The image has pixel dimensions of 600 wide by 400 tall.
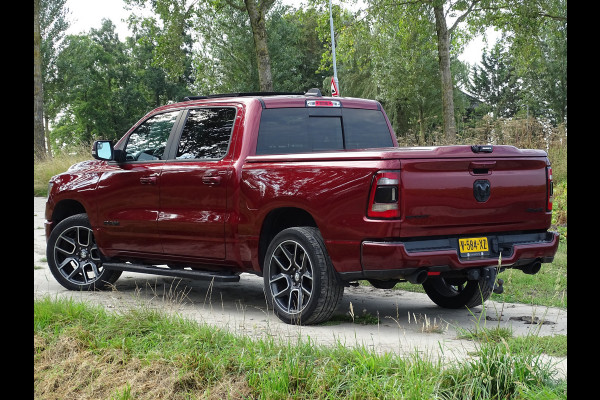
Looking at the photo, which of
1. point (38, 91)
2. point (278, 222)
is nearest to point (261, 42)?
point (38, 91)

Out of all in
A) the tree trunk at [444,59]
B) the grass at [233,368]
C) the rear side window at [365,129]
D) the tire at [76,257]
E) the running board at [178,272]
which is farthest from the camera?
the tree trunk at [444,59]

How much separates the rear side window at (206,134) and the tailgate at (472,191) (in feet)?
7.09

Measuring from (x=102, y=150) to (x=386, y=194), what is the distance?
355 cm

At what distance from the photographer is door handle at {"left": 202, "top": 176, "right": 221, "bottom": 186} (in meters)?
7.14

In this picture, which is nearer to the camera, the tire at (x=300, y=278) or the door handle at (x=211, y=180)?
the tire at (x=300, y=278)

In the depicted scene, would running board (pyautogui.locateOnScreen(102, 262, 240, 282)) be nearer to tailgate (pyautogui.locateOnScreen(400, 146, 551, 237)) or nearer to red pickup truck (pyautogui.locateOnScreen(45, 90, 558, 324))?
red pickup truck (pyautogui.locateOnScreen(45, 90, 558, 324))

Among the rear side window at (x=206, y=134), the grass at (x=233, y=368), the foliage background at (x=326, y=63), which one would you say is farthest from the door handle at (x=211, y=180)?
the foliage background at (x=326, y=63)

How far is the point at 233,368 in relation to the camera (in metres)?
4.77

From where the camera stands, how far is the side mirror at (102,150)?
806 centimetres

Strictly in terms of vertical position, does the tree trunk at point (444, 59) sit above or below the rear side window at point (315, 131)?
above

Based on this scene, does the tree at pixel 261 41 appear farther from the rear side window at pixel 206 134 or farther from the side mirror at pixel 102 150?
the rear side window at pixel 206 134

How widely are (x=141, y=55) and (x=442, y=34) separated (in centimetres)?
5043

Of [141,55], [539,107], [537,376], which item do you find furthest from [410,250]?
[141,55]

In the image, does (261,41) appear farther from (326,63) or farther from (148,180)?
(326,63)
